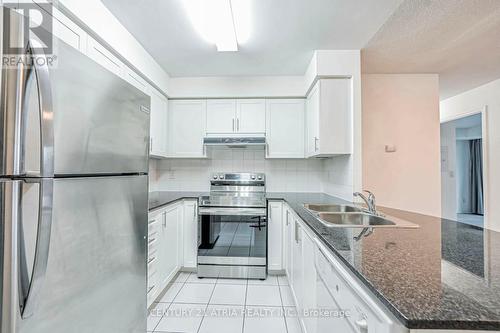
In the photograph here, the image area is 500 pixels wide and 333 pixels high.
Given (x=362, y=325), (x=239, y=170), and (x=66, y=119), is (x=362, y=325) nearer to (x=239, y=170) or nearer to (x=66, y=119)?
(x=66, y=119)

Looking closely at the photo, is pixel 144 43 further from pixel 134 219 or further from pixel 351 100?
pixel 351 100

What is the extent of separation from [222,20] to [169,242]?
2045mm

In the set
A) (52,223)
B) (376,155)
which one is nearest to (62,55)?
(52,223)

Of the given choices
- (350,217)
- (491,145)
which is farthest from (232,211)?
(491,145)

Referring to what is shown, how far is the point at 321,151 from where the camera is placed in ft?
7.84

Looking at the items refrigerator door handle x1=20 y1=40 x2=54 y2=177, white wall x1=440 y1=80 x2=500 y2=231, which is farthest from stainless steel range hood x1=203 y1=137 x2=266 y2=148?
white wall x1=440 y1=80 x2=500 y2=231

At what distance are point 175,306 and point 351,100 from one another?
2.51 metres

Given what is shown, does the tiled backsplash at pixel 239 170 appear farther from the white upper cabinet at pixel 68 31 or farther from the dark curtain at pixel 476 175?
the dark curtain at pixel 476 175

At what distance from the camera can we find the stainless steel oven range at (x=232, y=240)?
2578 millimetres

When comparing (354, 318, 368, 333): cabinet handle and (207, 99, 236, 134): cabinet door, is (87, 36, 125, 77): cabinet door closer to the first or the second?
(207, 99, 236, 134): cabinet door

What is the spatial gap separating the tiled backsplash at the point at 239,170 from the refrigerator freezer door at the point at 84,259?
76.5 inches

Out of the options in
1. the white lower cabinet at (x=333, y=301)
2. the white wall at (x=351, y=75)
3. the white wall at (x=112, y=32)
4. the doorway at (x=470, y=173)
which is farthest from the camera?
the doorway at (x=470, y=173)

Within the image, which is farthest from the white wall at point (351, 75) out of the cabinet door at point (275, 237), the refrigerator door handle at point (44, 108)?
the refrigerator door handle at point (44, 108)

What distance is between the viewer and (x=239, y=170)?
326 centimetres
